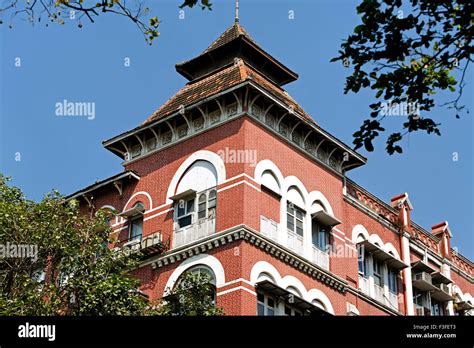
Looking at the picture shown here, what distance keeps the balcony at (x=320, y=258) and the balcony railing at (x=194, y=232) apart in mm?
3831

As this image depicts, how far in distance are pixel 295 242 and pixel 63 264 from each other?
9099 mm

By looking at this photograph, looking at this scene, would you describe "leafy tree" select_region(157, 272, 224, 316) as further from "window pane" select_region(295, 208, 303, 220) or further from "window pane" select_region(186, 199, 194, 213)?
"window pane" select_region(295, 208, 303, 220)

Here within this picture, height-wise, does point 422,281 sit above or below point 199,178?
below

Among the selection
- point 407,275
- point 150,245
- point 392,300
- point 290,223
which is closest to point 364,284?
point 392,300

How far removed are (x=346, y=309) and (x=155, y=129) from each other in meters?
8.93

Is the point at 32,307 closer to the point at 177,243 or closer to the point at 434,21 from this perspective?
the point at 177,243

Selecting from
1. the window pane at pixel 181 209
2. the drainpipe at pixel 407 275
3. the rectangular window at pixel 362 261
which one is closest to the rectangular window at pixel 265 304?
the window pane at pixel 181 209

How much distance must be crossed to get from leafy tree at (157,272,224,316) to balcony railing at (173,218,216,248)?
3.69 meters

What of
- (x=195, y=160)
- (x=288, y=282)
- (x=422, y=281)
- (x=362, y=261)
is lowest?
(x=288, y=282)

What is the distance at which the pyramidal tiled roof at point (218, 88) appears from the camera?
32.2m

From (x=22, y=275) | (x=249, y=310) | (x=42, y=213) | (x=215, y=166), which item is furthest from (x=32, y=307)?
(x=215, y=166)

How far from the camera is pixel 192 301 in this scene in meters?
24.5

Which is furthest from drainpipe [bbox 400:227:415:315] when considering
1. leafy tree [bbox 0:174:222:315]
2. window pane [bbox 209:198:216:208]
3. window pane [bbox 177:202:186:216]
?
leafy tree [bbox 0:174:222:315]

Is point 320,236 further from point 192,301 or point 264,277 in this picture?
A: point 192,301
